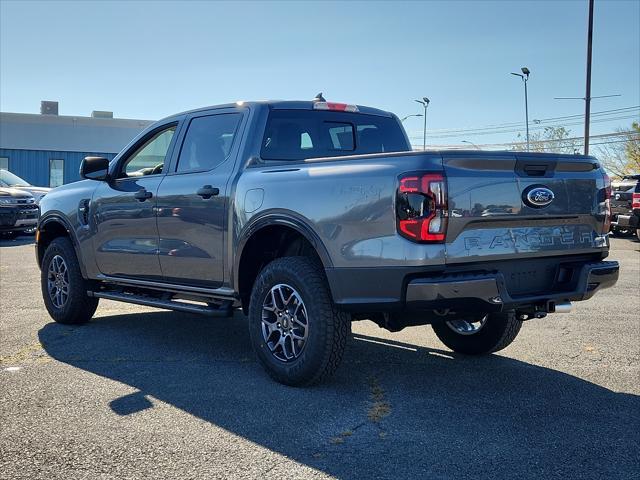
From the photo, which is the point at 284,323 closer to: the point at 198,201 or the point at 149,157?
the point at 198,201

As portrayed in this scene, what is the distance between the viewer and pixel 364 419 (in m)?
4.32

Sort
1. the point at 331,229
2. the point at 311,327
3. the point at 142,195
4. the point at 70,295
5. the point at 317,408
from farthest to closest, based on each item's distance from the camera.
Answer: the point at 70,295, the point at 142,195, the point at 311,327, the point at 331,229, the point at 317,408

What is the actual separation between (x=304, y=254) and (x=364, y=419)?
1.41 meters

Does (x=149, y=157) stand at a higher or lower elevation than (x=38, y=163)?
lower

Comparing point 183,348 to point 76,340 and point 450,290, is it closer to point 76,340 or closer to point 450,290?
point 76,340

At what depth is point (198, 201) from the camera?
5715mm

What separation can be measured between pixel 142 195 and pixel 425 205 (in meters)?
2.89

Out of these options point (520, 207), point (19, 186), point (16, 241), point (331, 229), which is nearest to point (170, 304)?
point (331, 229)

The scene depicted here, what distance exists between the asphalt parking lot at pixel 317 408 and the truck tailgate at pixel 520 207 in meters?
0.96

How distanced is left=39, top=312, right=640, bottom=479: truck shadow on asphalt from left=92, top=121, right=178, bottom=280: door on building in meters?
0.69

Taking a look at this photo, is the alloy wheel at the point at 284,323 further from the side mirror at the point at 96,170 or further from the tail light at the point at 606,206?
the side mirror at the point at 96,170

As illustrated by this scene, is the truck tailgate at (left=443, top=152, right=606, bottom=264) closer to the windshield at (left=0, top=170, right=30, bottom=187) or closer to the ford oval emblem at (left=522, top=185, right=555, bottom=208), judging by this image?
the ford oval emblem at (left=522, top=185, right=555, bottom=208)

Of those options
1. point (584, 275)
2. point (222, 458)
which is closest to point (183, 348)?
point (222, 458)

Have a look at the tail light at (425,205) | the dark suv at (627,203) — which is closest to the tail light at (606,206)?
the tail light at (425,205)
